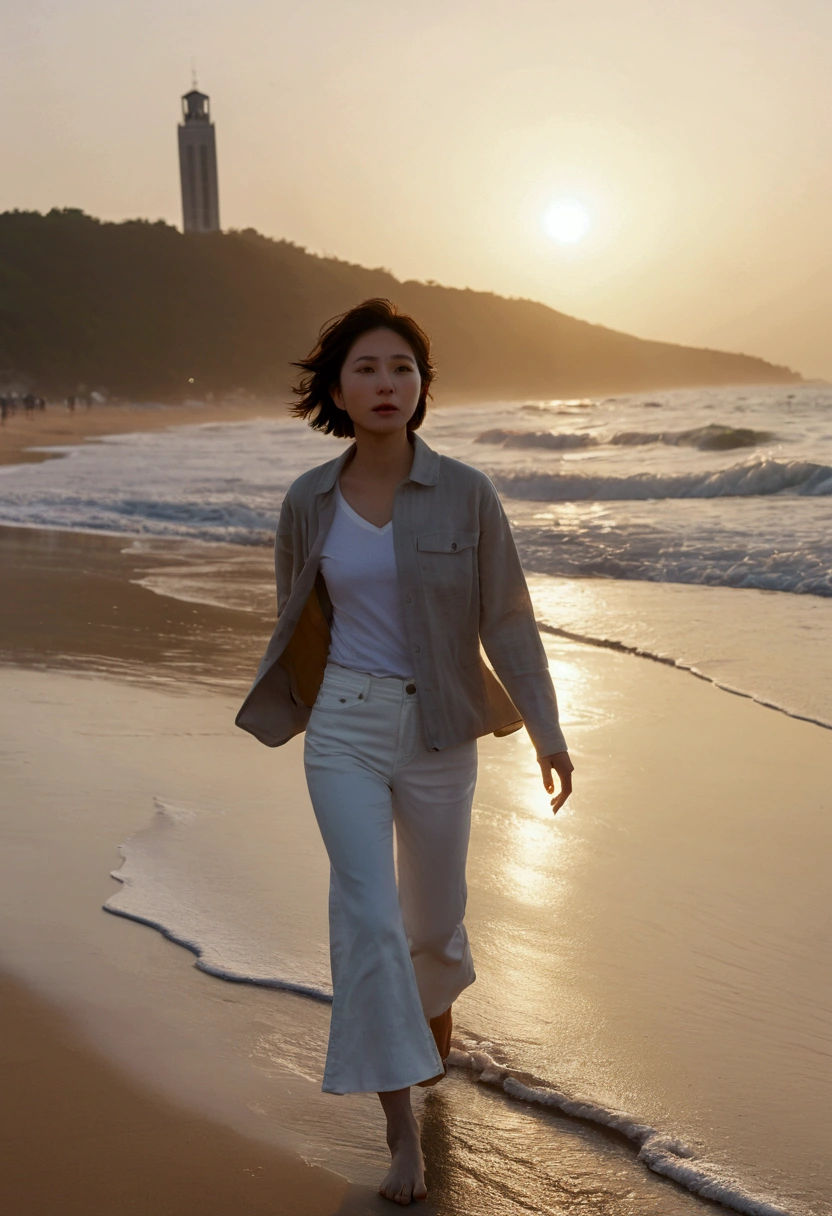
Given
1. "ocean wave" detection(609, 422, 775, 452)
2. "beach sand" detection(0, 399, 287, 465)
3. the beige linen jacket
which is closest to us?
the beige linen jacket

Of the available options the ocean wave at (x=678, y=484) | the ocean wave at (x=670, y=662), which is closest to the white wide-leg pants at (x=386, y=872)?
the ocean wave at (x=670, y=662)

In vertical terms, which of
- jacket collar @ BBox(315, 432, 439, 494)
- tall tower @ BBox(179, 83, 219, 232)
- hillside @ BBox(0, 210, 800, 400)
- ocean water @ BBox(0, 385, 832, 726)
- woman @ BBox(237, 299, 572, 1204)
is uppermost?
tall tower @ BBox(179, 83, 219, 232)

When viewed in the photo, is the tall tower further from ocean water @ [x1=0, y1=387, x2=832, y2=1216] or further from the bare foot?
the bare foot

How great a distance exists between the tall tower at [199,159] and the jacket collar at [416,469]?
138 m

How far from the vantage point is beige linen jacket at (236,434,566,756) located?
2.38 meters

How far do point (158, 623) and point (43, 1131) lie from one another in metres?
5.80

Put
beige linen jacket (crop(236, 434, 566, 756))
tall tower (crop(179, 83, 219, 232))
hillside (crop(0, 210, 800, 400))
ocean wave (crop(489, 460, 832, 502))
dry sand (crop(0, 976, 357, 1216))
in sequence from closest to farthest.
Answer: dry sand (crop(0, 976, 357, 1216))
beige linen jacket (crop(236, 434, 566, 756))
ocean wave (crop(489, 460, 832, 502))
hillside (crop(0, 210, 800, 400))
tall tower (crop(179, 83, 219, 232))

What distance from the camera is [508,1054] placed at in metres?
2.66

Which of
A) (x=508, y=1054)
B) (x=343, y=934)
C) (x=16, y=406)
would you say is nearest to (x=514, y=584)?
(x=343, y=934)

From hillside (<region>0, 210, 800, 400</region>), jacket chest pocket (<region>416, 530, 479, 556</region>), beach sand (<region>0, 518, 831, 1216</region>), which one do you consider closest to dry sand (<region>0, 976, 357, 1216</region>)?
beach sand (<region>0, 518, 831, 1216</region>)

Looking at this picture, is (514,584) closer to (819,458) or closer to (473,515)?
(473,515)

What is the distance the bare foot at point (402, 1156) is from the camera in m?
2.16

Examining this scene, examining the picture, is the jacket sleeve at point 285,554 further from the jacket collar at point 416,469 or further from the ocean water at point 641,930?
the ocean water at point 641,930

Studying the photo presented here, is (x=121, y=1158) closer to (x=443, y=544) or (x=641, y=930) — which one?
(x=443, y=544)
